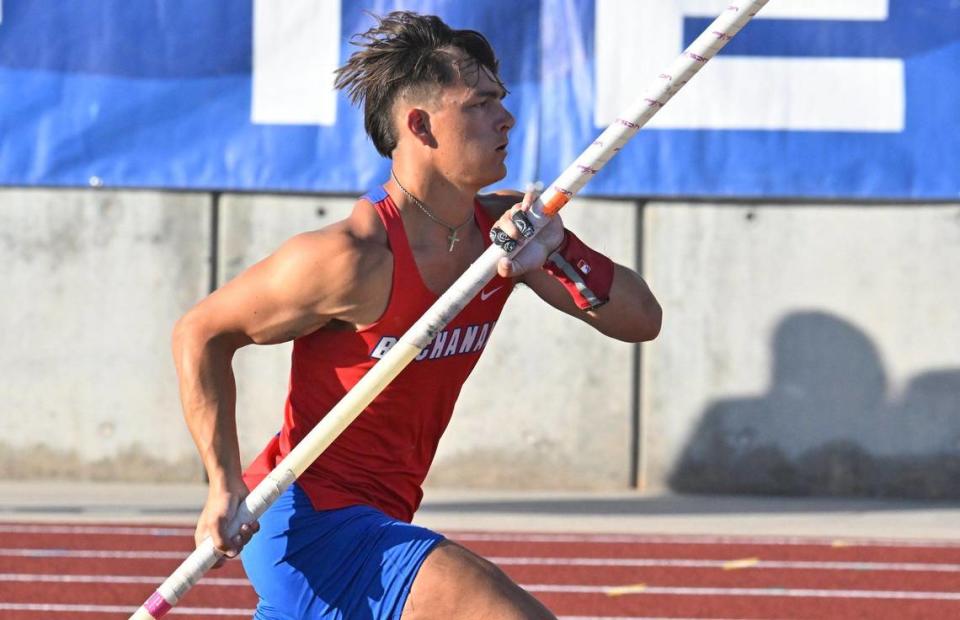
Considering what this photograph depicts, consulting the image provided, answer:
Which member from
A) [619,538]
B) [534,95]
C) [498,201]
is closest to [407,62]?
[498,201]

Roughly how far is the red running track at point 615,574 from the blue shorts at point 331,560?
2556 mm

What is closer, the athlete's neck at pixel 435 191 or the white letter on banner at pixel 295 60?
the athlete's neck at pixel 435 191

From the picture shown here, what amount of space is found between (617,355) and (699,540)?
154 cm

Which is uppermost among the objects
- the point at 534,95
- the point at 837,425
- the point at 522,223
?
the point at 534,95

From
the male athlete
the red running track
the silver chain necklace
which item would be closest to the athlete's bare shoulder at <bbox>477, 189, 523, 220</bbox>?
the male athlete

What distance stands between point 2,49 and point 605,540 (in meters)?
3.97

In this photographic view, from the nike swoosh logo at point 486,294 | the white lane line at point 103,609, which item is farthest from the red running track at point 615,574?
the nike swoosh logo at point 486,294

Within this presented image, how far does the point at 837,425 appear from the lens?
8.21 m

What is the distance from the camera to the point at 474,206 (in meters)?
3.52

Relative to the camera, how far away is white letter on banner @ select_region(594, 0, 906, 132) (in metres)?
7.93

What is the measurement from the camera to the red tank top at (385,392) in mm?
3270

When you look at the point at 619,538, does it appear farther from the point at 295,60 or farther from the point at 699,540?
the point at 295,60

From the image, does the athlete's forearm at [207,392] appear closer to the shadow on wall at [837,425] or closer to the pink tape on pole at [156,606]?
the pink tape on pole at [156,606]

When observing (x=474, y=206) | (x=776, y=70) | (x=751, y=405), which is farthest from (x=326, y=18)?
(x=474, y=206)
